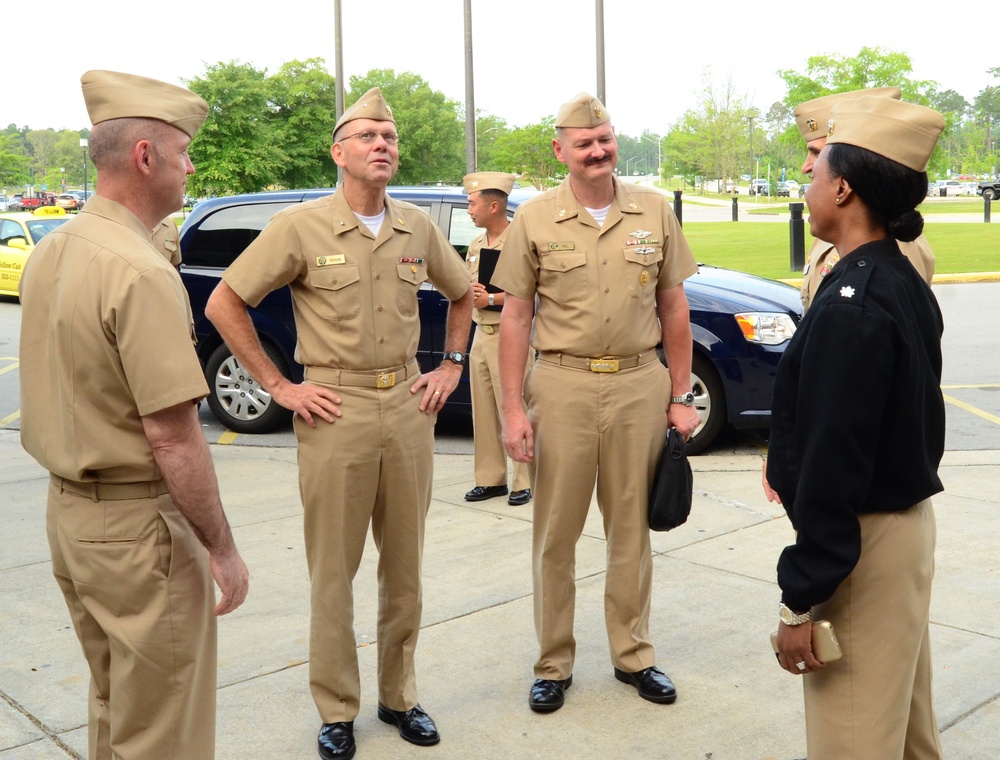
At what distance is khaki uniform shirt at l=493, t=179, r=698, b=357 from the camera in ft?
13.1

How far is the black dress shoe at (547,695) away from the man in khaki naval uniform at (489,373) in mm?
2681

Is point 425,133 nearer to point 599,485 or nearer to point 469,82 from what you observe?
point 469,82

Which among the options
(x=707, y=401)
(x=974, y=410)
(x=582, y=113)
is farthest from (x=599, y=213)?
(x=974, y=410)

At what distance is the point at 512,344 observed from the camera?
13.4 ft

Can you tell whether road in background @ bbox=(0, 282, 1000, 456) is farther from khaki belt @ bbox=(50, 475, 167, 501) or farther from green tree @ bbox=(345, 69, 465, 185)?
green tree @ bbox=(345, 69, 465, 185)

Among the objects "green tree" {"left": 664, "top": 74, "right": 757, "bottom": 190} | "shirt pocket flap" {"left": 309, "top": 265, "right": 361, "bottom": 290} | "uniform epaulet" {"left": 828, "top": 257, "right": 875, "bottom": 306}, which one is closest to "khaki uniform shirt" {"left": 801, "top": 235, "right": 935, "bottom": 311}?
"shirt pocket flap" {"left": 309, "top": 265, "right": 361, "bottom": 290}

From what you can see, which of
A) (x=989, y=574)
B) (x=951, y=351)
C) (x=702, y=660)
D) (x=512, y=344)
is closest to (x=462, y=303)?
(x=512, y=344)

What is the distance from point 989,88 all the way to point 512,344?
118906 mm

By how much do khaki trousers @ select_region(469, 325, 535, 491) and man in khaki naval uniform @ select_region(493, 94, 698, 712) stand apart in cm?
259

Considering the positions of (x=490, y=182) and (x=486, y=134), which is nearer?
(x=490, y=182)

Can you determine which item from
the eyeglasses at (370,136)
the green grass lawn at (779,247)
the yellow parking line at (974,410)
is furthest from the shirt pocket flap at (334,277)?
the green grass lawn at (779,247)

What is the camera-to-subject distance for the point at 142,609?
252 cm

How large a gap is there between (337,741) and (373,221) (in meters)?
1.73

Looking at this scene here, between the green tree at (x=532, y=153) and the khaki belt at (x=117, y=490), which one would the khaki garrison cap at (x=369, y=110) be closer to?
A: the khaki belt at (x=117, y=490)
